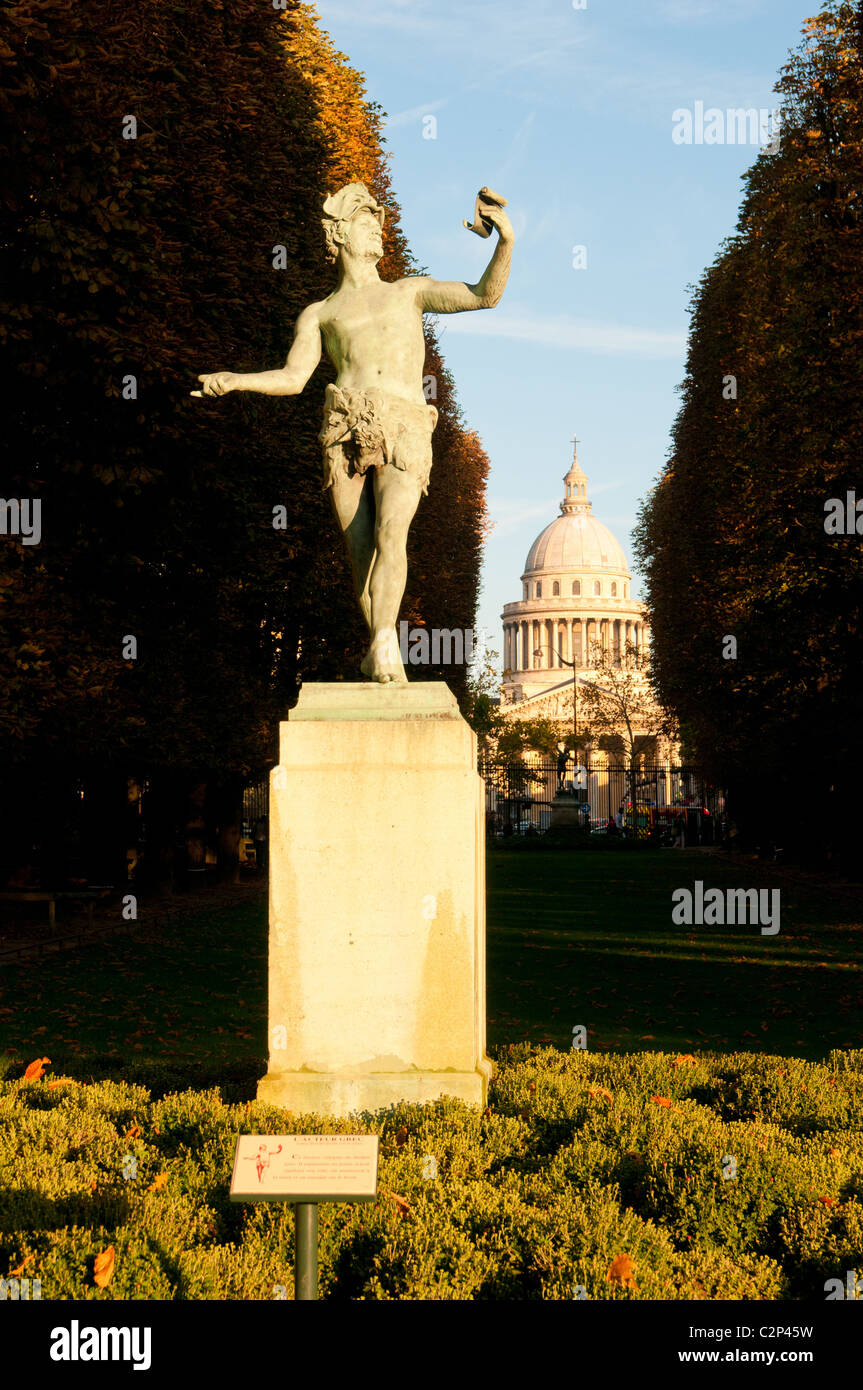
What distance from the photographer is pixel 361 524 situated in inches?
329

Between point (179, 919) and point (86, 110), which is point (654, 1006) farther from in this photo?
point (179, 919)

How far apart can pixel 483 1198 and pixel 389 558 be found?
3.50 m

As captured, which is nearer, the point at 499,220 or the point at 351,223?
the point at 499,220

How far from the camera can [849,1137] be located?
23.1 feet

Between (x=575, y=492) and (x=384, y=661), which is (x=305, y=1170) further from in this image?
(x=575, y=492)

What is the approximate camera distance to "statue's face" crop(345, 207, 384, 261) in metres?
8.43

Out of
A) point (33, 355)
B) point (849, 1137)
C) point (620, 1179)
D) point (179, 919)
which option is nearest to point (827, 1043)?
point (849, 1137)

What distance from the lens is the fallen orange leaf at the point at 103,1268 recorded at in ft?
16.7

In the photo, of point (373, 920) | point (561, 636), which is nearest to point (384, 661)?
point (373, 920)

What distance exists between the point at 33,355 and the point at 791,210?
52.0 ft

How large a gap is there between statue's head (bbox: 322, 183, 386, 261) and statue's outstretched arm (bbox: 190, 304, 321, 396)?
39 cm

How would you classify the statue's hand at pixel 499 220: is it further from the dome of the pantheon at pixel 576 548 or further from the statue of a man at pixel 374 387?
the dome of the pantheon at pixel 576 548

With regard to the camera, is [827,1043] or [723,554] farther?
[723,554]

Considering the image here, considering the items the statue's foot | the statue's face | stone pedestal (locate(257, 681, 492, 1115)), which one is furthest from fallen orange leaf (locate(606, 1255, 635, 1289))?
the statue's face
